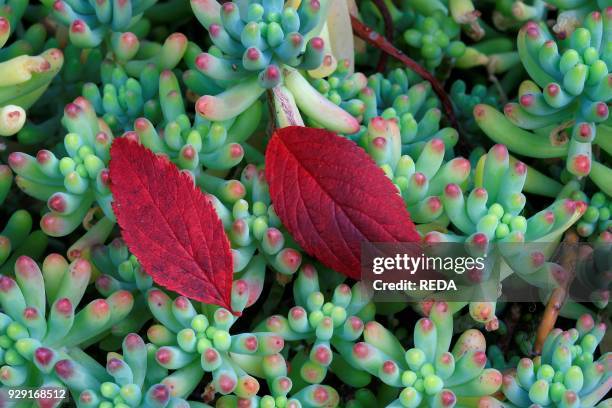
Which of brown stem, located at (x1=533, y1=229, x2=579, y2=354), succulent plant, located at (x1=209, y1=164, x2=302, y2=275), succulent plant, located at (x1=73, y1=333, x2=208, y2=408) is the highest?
succulent plant, located at (x1=209, y1=164, x2=302, y2=275)

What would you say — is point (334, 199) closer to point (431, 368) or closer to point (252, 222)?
point (252, 222)

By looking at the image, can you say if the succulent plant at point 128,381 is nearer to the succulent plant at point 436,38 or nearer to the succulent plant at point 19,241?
the succulent plant at point 19,241

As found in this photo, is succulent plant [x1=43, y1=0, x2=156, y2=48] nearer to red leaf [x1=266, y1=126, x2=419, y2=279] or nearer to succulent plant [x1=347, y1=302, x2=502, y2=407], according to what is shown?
red leaf [x1=266, y1=126, x2=419, y2=279]

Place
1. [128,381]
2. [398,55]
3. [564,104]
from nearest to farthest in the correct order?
[128,381], [564,104], [398,55]

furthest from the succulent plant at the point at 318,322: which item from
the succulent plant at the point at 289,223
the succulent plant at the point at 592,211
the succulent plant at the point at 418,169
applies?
the succulent plant at the point at 592,211

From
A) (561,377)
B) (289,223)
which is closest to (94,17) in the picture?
(289,223)

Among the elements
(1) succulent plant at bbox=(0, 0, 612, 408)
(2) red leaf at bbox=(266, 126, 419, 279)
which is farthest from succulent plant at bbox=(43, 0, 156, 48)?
(2) red leaf at bbox=(266, 126, 419, 279)

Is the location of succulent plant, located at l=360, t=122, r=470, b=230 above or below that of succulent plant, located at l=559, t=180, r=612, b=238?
above
